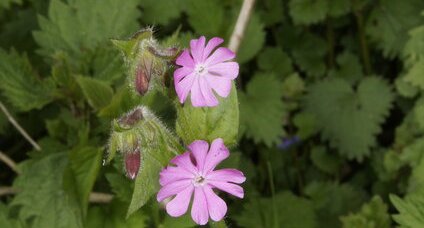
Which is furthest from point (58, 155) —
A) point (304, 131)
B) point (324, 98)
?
point (324, 98)

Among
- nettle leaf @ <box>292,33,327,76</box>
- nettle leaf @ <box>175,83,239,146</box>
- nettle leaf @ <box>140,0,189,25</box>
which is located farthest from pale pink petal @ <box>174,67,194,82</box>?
nettle leaf @ <box>292,33,327,76</box>

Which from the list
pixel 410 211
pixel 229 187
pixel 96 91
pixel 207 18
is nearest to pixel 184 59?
pixel 229 187

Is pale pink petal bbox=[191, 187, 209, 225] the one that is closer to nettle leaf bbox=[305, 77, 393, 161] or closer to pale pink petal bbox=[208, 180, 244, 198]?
pale pink petal bbox=[208, 180, 244, 198]

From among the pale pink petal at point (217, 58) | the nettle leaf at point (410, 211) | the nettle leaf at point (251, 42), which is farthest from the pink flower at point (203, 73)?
the nettle leaf at point (251, 42)

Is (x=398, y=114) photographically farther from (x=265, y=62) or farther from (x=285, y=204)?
(x=285, y=204)

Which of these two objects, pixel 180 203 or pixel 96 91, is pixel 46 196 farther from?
pixel 180 203

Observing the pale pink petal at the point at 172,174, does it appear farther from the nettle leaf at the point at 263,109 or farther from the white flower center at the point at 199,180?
the nettle leaf at the point at 263,109
